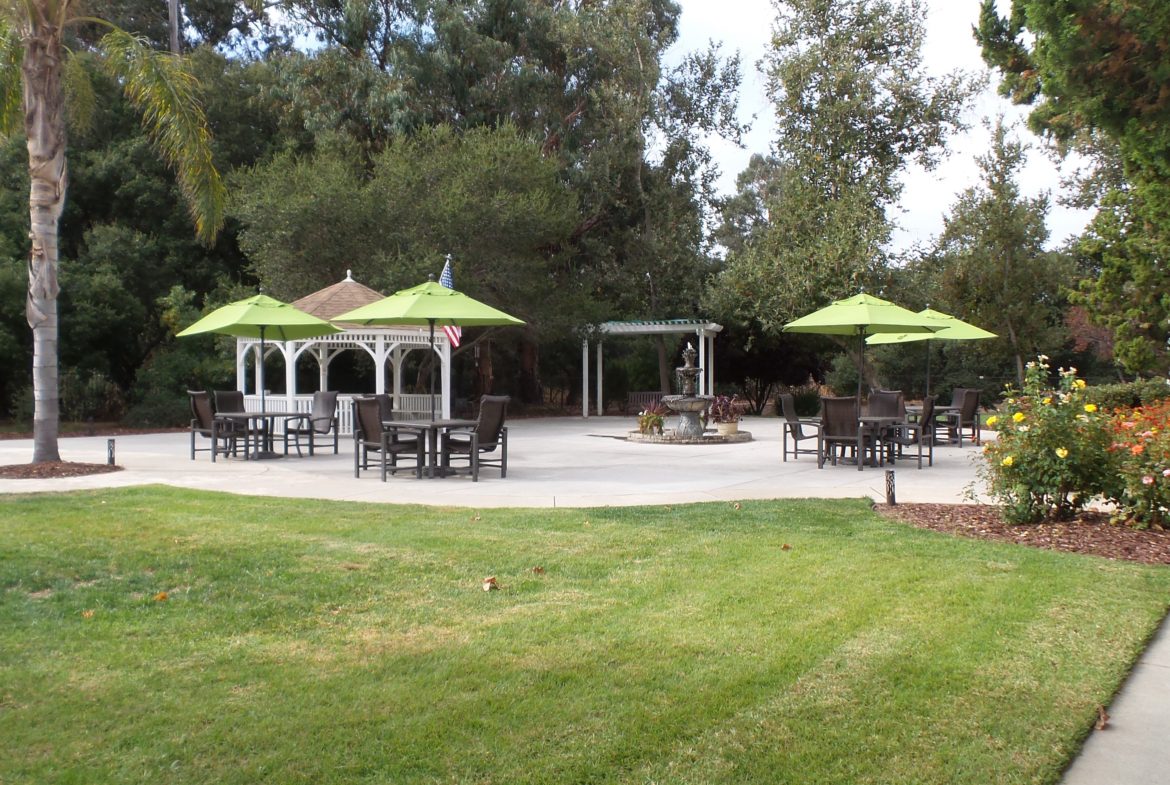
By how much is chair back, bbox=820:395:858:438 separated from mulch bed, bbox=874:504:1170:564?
16.2 ft

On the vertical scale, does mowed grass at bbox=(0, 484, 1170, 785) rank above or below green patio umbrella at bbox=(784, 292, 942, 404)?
below

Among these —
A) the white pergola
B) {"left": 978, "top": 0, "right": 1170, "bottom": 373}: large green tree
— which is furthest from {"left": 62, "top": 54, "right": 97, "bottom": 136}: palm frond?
the white pergola

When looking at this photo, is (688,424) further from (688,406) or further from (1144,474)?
(1144,474)

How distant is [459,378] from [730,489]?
71.3 ft

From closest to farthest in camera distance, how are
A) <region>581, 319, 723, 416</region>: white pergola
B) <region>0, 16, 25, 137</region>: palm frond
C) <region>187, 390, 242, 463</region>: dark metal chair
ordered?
<region>0, 16, 25, 137</region>: palm frond → <region>187, 390, 242, 463</region>: dark metal chair → <region>581, 319, 723, 416</region>: white pergola

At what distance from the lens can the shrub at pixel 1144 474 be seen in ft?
22.7

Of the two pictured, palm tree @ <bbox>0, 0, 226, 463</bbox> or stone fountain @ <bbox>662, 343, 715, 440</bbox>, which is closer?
palm tree @ <bbox>0, 0, 226, 463</bbox>

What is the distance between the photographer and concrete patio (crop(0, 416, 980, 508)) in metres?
9.59

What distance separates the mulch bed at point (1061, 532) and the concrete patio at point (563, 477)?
4.11 feet

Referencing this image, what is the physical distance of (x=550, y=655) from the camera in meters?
4.17

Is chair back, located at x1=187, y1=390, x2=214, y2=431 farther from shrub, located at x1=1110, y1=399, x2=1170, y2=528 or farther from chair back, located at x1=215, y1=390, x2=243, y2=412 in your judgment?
shrub, located at x1=1110, y1=399, x2=1170, y2=528

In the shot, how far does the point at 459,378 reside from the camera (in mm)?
31078

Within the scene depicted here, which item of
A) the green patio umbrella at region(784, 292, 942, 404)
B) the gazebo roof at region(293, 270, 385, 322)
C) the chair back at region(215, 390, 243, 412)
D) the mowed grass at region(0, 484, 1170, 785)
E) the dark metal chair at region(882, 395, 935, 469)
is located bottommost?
the mowed grass at region(0, 484, 1170, 785)

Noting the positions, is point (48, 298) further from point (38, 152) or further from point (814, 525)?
point (814, 525)
